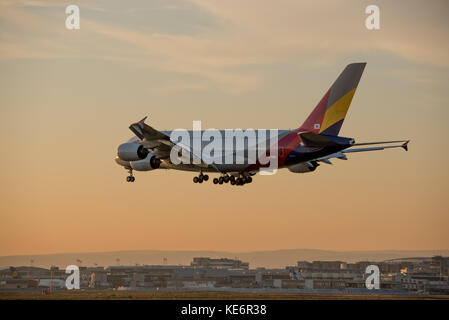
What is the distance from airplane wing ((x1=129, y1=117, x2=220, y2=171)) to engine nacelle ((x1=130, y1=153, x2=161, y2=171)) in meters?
1.85

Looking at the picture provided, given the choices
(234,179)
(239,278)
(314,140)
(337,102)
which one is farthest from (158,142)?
(239,278)

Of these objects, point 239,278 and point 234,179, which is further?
point 239,278

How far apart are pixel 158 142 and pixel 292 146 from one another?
11.8 metres

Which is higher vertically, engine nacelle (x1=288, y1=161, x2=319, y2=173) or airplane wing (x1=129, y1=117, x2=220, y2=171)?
airplane wing (x1=129, y1=117, x2=220, y2=171)

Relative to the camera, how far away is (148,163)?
77938 millimetres

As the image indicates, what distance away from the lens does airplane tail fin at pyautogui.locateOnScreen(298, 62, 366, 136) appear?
68.6 metres

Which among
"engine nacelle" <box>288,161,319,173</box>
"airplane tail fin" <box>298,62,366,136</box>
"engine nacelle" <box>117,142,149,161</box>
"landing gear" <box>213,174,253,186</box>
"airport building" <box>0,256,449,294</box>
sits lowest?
"airport building" <box>0,256,449,294</box>

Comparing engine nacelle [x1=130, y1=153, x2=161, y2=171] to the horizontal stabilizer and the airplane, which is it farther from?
the horizontal stabilizer

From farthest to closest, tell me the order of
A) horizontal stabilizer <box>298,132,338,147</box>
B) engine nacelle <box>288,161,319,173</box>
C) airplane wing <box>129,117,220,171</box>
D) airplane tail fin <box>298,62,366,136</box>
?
1. engine nacelle <box>288,161,319,173</box>
2. airplane wing <box>129,117,220,171</box>
3. airplane tail fin <box>298,62,366,136</box>
4. horizontal stabilizer <box>298,132,338,147</box>

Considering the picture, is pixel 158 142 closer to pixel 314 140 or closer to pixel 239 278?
pixel 314 140

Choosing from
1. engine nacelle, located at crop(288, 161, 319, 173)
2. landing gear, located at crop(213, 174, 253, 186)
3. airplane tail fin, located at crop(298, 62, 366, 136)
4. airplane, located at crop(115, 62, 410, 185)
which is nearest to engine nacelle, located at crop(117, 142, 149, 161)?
airplane, located at crop(115, 62, 410, 185)
